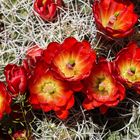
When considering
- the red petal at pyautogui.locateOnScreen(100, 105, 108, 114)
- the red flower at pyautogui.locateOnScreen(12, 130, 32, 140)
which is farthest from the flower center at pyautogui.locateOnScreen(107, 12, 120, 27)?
the red flower at pyautogui.locateOnScreen(12, 130, 32, 140)

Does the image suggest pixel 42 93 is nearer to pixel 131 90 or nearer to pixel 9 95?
pixel 9 95

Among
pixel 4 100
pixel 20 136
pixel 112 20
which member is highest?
pixel 112 20

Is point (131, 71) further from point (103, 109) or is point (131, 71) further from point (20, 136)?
point (20, 136)

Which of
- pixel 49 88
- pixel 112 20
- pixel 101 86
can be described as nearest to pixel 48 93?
pixel 49 88

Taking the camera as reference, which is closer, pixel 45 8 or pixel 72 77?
pixel 72 77

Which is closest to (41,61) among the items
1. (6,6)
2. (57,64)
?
(57,64)

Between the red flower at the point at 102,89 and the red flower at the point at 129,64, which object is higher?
the red flower at the point at 129,64

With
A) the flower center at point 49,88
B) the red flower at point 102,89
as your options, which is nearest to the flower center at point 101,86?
the red flower at point 102,89

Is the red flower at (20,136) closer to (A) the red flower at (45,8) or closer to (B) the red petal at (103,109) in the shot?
(B) the red petal at (103,109)
